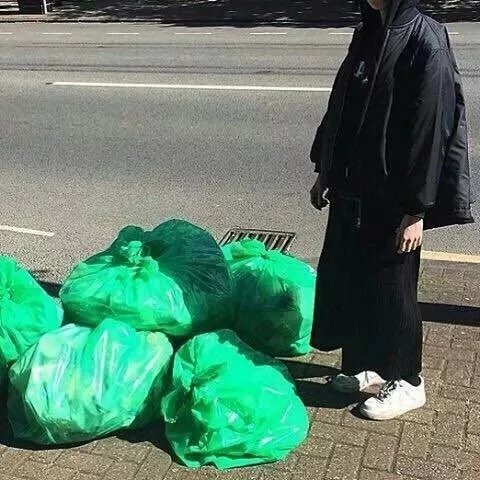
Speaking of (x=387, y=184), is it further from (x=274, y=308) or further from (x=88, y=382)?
(x=88, y=382)

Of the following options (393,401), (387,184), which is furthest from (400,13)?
(393,401)

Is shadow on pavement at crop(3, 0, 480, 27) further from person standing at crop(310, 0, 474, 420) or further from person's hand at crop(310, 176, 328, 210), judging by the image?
person standing at crop(310, 0, 474, 420)

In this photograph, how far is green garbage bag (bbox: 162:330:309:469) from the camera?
2805 millimetres

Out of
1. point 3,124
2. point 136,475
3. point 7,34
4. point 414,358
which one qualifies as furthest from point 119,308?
point 7,34

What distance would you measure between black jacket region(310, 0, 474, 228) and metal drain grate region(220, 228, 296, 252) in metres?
2.26

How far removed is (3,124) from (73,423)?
6217 millimetres

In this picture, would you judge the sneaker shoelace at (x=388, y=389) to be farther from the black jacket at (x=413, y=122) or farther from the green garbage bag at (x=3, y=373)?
the green garbage bag at (x=3, y=373)

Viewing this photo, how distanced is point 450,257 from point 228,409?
2387 millimetres

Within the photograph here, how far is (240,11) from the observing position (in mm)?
18562

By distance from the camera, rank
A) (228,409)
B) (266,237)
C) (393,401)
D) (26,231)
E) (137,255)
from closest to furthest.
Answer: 1. (228,409)
2. (393,401)
3. (137,255)
4. (266,237)
5. (26,231)

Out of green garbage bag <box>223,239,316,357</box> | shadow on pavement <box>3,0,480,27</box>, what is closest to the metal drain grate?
green garbage bag <box>223,239,316,357</box>

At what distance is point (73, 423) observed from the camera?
2852 millimetres

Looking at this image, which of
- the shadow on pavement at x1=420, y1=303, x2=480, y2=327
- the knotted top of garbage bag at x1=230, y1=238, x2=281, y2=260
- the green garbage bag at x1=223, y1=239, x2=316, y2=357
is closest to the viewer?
the green garbage bag at x1=223, y1=239, x2=316, y2=357

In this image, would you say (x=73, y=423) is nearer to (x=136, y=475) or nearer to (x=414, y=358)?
(x=136, y=475)
